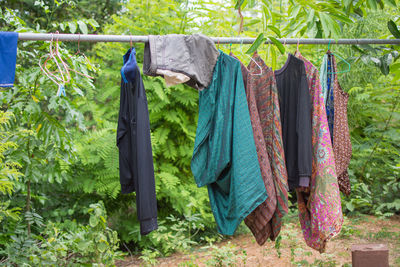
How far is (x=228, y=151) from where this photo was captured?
2004 mm

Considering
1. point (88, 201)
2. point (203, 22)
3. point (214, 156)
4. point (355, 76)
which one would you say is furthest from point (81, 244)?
point (355, 76)

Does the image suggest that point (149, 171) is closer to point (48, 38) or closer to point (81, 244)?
point (48, 38)

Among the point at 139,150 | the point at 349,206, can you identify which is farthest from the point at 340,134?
the point at 349,206

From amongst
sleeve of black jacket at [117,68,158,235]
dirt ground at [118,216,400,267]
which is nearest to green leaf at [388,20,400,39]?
sleeve of black jacket at [117,68,158,235]

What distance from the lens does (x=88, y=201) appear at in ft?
13.1

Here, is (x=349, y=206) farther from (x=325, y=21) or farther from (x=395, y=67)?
(x=325, y=21)

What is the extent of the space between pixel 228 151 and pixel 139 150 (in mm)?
484

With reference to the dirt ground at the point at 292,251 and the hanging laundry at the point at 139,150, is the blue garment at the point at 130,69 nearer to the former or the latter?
the hanging laundry at the point at 139,150

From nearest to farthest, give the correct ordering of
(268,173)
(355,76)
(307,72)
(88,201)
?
(268,173)
(307,72)
(88,201)
(355,76)

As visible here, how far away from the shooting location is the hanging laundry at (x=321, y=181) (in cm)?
212

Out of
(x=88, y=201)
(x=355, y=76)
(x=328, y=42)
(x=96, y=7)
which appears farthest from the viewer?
(x=96, y=7)

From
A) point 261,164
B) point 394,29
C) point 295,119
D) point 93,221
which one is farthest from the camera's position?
point 93,221

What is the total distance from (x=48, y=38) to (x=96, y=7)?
4544mm

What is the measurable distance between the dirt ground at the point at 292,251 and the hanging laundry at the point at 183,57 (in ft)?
6.12
